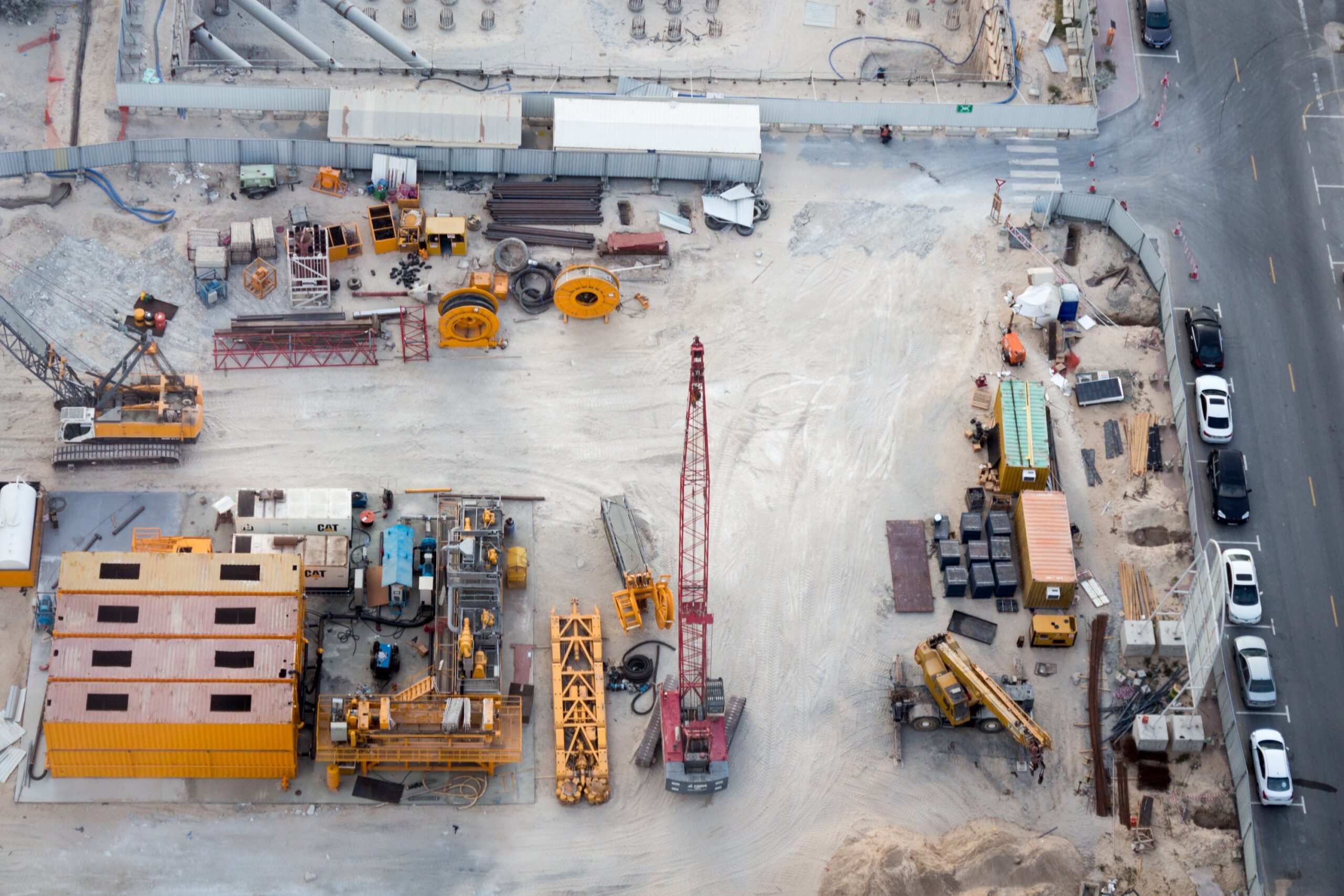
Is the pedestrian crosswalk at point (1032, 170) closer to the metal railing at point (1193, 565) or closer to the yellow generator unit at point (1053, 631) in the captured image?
the metal railing at point (1193, 565)

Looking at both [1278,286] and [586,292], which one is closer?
[586,292]

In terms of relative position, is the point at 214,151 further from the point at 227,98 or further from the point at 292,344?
the point at 292,344

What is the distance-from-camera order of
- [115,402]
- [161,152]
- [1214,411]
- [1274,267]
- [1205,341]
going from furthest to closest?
[161,152], [1274,267], [1205,341], [1214,411], [115,402]

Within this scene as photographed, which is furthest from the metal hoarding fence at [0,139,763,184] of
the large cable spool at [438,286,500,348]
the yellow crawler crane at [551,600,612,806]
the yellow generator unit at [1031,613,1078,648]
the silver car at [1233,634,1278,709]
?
the silver car at [1233,634,1278,709]

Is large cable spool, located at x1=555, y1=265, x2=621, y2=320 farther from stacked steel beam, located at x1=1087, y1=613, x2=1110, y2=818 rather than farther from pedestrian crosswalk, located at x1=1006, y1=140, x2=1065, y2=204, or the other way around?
stacked steel beam, located at x1=1087, y1=613, x2=1110, y2=818

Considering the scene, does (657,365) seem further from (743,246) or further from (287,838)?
(287,838)

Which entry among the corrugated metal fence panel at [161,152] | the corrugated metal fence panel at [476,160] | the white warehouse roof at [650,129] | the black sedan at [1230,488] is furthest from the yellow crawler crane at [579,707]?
the corrugated metal fence panel at [161,152]

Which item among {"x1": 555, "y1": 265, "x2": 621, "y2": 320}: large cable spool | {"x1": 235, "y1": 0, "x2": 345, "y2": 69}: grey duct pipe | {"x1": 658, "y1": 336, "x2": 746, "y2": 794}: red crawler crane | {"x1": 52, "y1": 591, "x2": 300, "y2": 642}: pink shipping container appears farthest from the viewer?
{"x1": 235, "y1": 0, "x2": 345, "y2": 69}: grey duct pipe

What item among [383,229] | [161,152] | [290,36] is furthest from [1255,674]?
[290,36]
